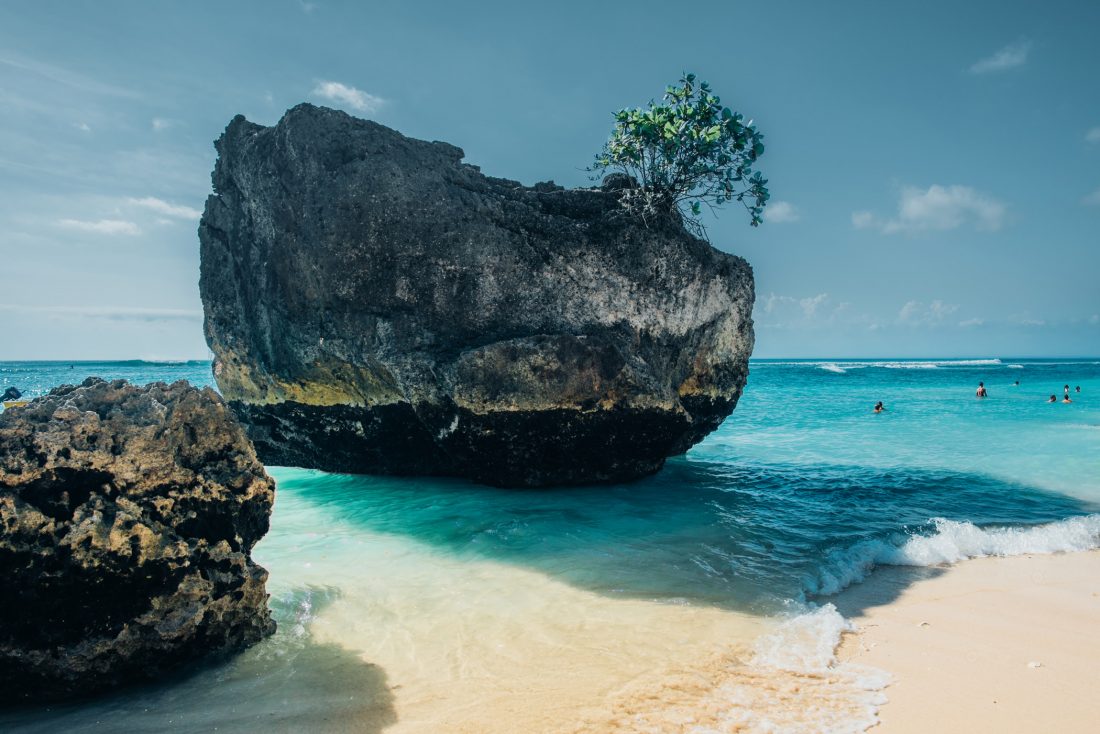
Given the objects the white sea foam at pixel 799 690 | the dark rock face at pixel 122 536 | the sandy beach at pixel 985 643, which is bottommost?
the sandy beach at pixel 985 643

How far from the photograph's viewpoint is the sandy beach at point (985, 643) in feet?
15.5

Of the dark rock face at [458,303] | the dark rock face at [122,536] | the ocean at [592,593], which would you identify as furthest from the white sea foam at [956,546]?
the dark rock face at [122,536]

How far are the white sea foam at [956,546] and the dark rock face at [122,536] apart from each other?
6.62 m

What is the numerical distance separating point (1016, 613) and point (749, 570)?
2.77 m

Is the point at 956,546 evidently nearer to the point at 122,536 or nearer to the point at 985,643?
the point at 985,643

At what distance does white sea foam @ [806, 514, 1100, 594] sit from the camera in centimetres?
832

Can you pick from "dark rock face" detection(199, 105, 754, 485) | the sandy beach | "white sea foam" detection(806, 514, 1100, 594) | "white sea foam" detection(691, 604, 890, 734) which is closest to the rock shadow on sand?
"white sea foam" detection(691, 604, 890, 734)

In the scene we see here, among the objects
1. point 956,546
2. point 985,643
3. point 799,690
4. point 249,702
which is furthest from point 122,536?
point 956,546

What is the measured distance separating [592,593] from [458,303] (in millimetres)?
5553

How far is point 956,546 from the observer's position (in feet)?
29.4

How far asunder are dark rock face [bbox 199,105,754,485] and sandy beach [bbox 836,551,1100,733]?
4779mm

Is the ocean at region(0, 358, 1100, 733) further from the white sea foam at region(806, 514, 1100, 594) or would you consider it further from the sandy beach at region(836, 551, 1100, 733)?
the sandy beach at region(836, 551, 1100, 733)

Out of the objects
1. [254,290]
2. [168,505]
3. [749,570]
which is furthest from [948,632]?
[254,290]

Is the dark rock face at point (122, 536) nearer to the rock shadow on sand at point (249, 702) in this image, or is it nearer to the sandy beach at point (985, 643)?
the rock shadow on sand at point (249, 702)
